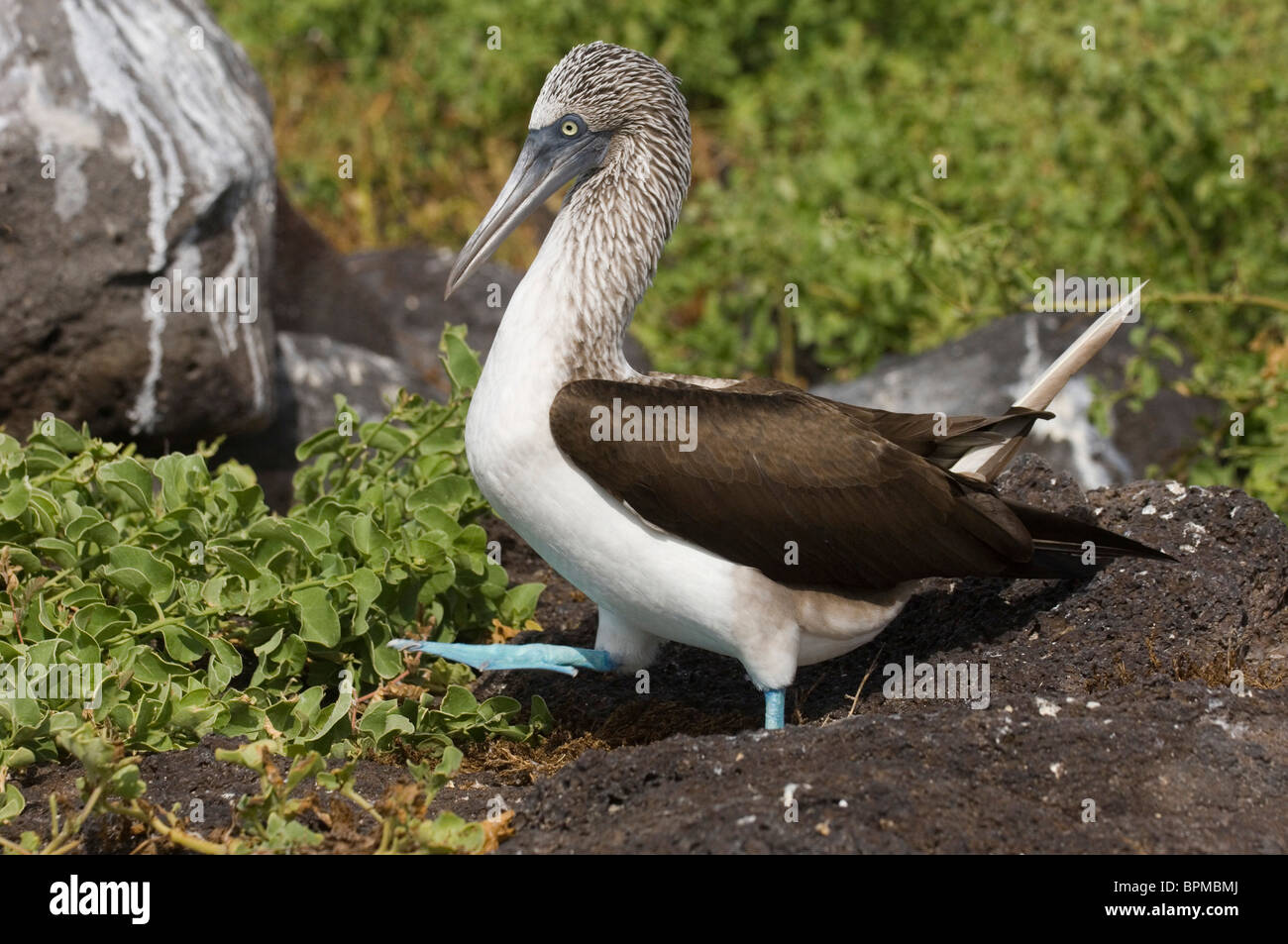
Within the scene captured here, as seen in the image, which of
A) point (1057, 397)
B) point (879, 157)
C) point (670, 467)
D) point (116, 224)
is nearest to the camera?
point (670, 467)

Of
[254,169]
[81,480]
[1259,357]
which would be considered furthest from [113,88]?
[1259,357]

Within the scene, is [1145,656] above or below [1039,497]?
below

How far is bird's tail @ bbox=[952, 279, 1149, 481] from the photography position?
476cm

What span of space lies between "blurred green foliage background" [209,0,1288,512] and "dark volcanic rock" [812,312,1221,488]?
210mm

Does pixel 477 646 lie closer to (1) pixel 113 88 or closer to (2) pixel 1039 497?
(2) pixel 1039 497

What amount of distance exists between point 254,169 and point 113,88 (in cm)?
64

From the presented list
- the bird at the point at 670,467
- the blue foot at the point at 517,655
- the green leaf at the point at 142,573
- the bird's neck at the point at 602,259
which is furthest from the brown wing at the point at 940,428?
the green leaf at the point at 142,573

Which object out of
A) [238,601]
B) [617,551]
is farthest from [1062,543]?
[238,601]

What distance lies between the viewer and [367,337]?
28.3 feet

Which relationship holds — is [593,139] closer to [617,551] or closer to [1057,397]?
[617,551]

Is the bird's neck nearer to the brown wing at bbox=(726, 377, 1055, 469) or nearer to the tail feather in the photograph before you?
the brown wing at bbox=(726, 377, 1055, 469)

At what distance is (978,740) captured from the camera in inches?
154

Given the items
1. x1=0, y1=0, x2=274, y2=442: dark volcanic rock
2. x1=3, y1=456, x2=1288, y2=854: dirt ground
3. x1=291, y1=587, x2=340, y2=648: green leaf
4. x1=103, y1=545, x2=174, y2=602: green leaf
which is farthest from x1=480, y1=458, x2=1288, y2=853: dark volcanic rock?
x1=0, y1=0, x2=274, y2=442: dark volcanic rock

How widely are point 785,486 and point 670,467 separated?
336 mm
